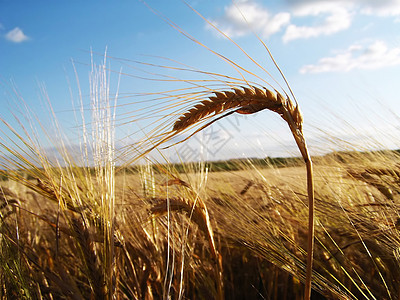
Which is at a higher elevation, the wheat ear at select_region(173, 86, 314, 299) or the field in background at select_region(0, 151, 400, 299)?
the wheat ear at select_region(173, 86, 314, 299)

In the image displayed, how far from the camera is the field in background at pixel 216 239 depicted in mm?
933

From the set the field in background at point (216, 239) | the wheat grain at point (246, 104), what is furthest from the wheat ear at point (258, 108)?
the field in background at point (216, 239)

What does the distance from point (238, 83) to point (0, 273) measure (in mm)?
958

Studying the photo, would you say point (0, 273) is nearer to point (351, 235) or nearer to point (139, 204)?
point (139, 204)

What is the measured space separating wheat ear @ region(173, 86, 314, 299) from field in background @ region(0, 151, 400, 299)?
9.1 inches

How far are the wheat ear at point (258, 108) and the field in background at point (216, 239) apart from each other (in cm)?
23

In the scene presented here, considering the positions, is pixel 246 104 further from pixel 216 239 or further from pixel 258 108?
pixel 216 239

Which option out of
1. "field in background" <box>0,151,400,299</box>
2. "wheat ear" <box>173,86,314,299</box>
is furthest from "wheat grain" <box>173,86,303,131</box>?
"field in background" <box>0,151,400,299</box>

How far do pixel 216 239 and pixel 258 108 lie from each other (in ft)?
3.43

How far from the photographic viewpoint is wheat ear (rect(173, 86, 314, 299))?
2.09 feet

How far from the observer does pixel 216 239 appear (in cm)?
156

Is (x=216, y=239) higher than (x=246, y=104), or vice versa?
(x=246, y=104)

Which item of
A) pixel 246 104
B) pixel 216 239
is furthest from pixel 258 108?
pixel 216 239

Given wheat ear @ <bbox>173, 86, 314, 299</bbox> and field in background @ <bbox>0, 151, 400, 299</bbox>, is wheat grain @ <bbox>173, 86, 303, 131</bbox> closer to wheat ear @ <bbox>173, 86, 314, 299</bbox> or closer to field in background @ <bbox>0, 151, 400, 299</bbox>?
wheat ear @ <bbox>173, 86, 314, 299</bbox>
